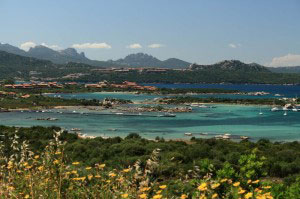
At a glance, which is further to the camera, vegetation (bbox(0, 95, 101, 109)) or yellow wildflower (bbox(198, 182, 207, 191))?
vegetation (bbox(0, 95, 101, 109))

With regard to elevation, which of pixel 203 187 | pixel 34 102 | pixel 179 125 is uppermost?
pixel 203 187

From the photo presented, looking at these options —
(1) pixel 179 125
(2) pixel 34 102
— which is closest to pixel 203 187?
(1) pixel 179 125

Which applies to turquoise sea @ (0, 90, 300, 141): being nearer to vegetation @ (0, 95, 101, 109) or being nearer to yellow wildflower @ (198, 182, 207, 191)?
vegetation @ (0, 95, 101, 109)

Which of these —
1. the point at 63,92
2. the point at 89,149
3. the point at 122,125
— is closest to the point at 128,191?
the point at 89,149

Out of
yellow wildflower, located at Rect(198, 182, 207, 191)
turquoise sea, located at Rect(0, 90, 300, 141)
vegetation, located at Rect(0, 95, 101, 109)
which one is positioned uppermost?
yellow wildflower, located at Rect(198, 182, 207, 191)

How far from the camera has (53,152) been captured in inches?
192

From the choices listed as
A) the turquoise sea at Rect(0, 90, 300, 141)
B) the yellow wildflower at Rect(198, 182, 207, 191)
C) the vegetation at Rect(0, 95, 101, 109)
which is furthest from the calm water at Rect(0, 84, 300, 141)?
the yellow wildflower at Rect(198, 182, 207, 191)

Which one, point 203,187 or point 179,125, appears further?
point 179,125

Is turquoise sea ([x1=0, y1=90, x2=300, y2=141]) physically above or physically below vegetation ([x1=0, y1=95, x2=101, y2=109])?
below

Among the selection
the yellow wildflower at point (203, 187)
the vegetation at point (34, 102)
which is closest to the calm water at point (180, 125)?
the vegetation at point (34, 102)

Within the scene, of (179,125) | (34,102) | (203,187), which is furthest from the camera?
(34,102)

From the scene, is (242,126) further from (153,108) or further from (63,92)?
(63,92)

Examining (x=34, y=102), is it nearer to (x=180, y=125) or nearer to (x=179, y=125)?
(x=179, y=125)

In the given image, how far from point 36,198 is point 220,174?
3170 millimetres
